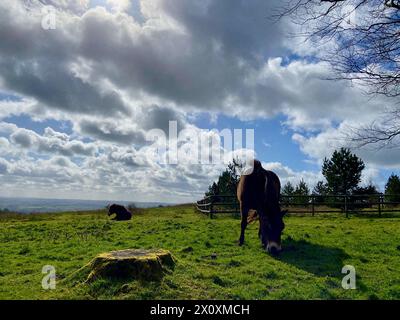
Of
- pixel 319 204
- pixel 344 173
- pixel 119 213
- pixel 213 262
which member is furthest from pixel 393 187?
pixel 213 262

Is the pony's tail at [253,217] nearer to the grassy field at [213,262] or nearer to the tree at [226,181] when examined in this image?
the grassy field at [213,262]

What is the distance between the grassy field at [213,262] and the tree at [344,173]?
27.3m

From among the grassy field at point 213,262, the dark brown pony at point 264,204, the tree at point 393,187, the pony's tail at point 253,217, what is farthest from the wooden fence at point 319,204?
the dark brown pony at point 264,204

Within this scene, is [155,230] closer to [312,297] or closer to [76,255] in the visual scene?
[76,255]

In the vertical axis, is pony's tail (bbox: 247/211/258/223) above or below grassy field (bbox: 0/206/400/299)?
above

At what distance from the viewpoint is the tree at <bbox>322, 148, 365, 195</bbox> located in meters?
42.9

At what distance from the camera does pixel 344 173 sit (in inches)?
1702

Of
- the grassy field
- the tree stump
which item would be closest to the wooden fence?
the grassy field

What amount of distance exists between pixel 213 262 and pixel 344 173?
3636 cm

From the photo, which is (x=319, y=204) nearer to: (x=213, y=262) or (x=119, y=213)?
(x=119, y=213)

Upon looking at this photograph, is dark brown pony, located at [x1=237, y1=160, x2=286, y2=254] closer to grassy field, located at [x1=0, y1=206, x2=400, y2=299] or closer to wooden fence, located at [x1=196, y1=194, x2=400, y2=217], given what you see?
grassy field, located at [x1=0, y1=206, x2=400, y2=299]

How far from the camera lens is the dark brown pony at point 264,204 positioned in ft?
41.4

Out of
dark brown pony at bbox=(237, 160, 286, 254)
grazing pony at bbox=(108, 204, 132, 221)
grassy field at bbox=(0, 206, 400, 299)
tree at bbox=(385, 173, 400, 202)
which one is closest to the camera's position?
grassy field at bbox=(0, 206, 400, 299)

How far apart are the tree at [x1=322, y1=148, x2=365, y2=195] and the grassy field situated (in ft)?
89.5
